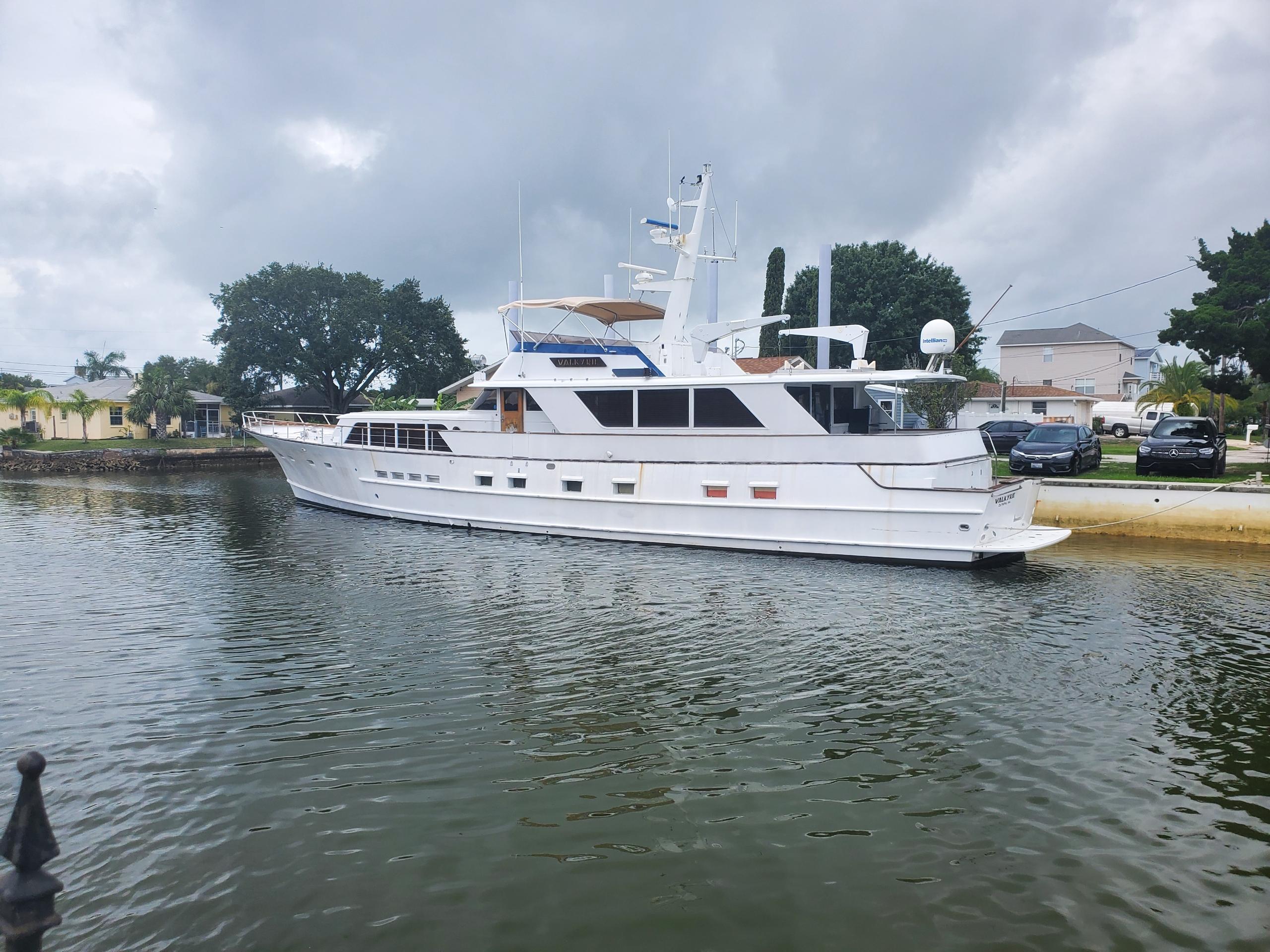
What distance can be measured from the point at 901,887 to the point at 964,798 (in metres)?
1.38

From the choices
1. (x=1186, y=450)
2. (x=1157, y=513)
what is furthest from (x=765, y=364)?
(x=1157, y=513)

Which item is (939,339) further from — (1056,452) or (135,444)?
(135,444)

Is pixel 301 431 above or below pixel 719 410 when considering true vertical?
below

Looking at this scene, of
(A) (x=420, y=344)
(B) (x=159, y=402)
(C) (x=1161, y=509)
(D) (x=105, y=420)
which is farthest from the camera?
(A) (x=420, y=344)

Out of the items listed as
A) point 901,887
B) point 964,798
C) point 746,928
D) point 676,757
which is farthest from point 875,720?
point 746,928

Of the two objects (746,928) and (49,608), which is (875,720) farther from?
(49,608)

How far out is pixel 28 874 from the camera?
2.76 meters

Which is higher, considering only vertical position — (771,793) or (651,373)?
(651,373)

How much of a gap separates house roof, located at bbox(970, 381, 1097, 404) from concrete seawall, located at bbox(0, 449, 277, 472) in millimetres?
42130

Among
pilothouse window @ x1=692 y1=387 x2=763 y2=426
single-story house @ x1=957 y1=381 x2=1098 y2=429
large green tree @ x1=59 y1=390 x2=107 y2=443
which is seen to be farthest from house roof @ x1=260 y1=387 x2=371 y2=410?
pilothouse window @ x1=692 y1=387 x2=763 y2=426

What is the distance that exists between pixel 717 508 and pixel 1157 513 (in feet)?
34.7

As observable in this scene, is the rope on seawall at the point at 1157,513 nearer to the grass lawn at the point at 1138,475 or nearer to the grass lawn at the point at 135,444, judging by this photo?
the grass lawn at the point at 1138,475

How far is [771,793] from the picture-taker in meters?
5.96

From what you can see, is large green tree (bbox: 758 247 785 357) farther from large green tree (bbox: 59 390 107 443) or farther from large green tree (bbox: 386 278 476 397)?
large green tree (bbox: 59 390 107 443)
